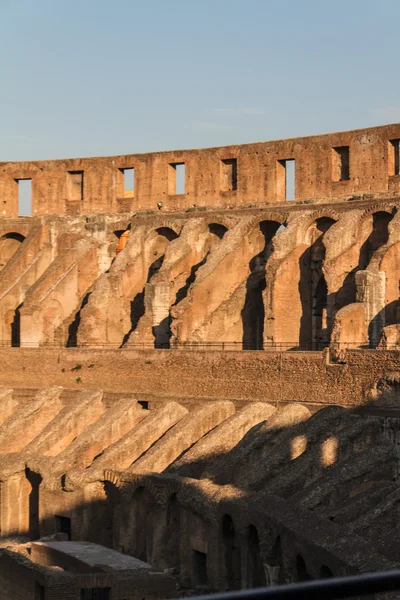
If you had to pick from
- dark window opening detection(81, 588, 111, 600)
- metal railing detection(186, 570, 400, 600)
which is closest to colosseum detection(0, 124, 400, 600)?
dark window opening detection(81, 588, 111, 600)

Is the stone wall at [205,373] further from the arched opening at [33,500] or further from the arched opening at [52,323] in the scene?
the arched opening at [33,500]

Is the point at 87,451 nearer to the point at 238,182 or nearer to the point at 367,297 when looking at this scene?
the point at 367,297

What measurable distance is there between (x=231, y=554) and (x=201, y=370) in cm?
647

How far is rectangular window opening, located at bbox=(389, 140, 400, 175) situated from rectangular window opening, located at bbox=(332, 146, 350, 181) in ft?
4.59

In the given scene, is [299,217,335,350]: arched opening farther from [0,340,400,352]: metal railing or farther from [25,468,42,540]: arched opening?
[25,468,42,540]: arched opening

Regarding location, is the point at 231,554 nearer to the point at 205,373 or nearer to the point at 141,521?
the point at 141,521

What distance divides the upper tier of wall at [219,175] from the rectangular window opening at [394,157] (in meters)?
0.03

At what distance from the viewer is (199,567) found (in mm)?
18125

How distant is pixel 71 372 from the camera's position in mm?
26219

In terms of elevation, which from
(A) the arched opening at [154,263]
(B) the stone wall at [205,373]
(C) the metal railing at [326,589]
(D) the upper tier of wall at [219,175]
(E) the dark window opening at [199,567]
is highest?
(D) the upper tier of wall at [219,175]

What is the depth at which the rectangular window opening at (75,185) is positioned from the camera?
3319 centimetres

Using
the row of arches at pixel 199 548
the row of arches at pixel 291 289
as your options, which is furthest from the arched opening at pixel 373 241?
the row of arches at pixel 199 548

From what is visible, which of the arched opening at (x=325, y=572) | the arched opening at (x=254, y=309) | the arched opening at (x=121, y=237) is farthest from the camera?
the arched opening at (x=121, y=237)

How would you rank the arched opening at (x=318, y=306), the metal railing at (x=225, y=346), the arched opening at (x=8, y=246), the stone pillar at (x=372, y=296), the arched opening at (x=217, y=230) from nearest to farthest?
the stone pillar at (x=372, y=296)
the metal railing at (x=225, y=346)
the arched opening at (x=318, y=306)
the arched opening at (x=217, y=230)
the arched opening at (x=8, y=246)
